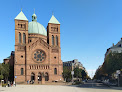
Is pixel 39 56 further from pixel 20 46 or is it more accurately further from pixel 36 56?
pixel 20 46

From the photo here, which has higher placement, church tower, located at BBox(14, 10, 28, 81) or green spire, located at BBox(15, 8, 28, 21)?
green spire, located at BBox(15, 8, 28, 21)

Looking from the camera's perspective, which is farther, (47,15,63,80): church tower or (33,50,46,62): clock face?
(47,15,63,80): church tower

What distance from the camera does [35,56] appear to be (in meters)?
68.6

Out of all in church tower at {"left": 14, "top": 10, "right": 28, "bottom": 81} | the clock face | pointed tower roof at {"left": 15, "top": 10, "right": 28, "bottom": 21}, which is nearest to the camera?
Result: church tower at {"left": 14, "top": 10, "right": 28, "bottom": 81}

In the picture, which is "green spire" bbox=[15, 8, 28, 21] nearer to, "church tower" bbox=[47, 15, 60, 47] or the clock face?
"church tower" bbox=[47, 15, 60, 47]

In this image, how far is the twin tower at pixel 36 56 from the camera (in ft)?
213

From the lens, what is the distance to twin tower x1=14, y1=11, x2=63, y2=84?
65.0 meters

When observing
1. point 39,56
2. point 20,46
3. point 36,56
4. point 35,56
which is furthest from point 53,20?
point 20,46

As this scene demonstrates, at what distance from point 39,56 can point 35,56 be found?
1.61 meters

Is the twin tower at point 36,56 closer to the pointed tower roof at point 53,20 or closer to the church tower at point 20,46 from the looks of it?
the church tower at point 20,46

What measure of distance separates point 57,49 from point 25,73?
1632 centimetres

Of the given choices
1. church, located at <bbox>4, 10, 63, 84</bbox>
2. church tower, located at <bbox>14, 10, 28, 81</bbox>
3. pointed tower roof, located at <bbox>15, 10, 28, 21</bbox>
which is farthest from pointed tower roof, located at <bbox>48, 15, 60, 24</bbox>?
church tower, located at <bbox>14, 10, 28, 81</bbox>

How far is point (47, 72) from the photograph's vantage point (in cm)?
6831

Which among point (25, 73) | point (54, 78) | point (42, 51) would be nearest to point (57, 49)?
point (42, 51)
